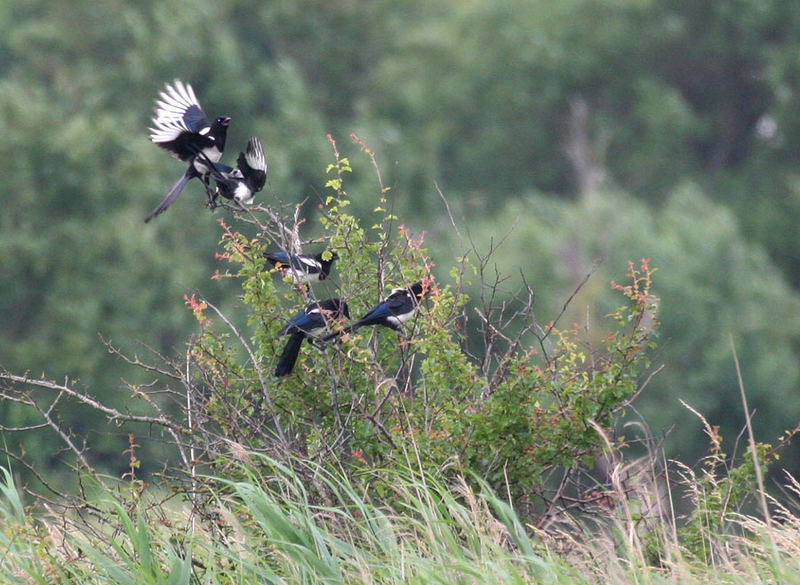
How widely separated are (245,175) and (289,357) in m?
2.34

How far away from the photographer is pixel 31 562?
5.05 metres

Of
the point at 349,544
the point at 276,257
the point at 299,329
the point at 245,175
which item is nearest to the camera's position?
the point at 349,544

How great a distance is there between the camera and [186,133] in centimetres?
743

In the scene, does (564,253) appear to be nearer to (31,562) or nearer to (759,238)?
(759,238)

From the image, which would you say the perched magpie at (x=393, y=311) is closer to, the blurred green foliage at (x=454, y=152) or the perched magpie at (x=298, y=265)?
the perched magpie at (x=298, y=265)

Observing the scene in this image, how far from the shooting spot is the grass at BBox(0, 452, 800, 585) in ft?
14.9

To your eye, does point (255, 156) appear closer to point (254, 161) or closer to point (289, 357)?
point (254, 161)

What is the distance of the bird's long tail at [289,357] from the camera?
5496mm

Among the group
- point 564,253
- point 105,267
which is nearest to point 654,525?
point 105,267

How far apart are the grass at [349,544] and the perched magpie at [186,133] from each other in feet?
8.42

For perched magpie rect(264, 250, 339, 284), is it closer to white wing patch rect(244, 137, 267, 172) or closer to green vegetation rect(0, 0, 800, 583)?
green vegetation rect(0, 0, 800, 583)

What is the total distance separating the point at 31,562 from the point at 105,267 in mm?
16067

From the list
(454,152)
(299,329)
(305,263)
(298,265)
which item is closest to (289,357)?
(299,329)

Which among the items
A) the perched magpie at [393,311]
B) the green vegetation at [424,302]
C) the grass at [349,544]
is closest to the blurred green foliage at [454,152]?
the green vegetation at [424,302]
